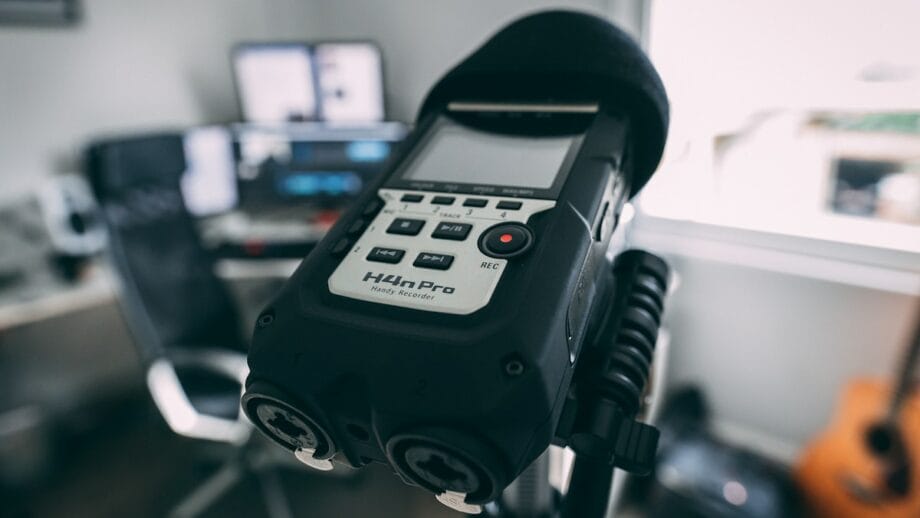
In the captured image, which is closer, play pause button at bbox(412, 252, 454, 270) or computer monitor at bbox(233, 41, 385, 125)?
play pause button at bbox(412, 252, 454, 270)

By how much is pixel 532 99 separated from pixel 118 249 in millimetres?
1368

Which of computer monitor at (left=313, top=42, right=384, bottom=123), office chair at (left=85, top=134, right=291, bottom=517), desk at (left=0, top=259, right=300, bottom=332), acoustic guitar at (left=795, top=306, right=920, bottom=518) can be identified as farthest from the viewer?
computer monitor at (left=313, top=42, right=384, bottom=123)

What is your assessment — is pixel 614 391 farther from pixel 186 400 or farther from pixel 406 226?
pixel 186 400

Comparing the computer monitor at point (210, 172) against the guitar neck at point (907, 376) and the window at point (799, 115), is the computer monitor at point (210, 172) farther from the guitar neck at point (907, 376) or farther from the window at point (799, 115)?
the guitar neck at point (907, 376)

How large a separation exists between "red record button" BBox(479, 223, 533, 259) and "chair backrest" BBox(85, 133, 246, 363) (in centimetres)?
133

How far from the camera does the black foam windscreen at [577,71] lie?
43cm

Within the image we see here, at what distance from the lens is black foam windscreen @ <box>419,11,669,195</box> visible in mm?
427

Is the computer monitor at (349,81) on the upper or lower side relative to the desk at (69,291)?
upper

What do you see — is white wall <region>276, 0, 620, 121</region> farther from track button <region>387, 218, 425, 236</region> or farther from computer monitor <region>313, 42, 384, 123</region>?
track button <region>387, 218, 425, 236</region>

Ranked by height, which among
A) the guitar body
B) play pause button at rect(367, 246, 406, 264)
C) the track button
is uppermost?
the track button

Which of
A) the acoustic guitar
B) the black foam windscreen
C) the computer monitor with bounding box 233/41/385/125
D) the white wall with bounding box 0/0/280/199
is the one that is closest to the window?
the acoustic guitar

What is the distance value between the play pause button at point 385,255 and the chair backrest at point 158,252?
1265mm

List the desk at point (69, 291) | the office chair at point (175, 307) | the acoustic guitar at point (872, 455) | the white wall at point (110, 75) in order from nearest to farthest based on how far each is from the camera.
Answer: the acoustic guitar at point (872, 455), the office chair at point (175, 307), the desk at point (69, 291), the white wall at point (110, 75)

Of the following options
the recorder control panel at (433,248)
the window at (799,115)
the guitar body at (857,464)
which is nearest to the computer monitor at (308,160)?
the window at (799,115)
